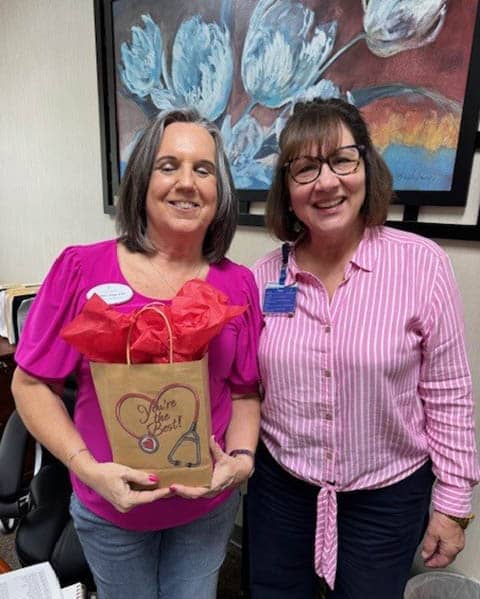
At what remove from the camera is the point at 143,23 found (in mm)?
1627

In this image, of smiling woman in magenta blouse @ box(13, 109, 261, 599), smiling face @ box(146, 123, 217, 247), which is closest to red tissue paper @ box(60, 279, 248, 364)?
smiling woman in magenta blouse @ box(13, 109, 261, 599)

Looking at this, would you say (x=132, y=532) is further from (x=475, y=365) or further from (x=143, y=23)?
(x=143, y=23)

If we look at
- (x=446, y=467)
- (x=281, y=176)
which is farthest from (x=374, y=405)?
(x=281, y=176)

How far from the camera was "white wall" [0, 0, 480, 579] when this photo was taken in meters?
1.91

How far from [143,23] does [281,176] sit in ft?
3.65

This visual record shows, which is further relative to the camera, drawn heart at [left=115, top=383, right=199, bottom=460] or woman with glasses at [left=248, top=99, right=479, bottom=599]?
woman with glasses at [left=248, top=99, right=479, bottom=599]

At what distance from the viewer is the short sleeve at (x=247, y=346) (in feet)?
A: 3.09

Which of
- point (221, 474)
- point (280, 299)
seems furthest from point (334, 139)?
point (221, 474)

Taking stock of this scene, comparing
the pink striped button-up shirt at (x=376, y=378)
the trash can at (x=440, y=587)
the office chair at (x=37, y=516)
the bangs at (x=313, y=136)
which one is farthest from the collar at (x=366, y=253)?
the trash can at (x=440, y=587)

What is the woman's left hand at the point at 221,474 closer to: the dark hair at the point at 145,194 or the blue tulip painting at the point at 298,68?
the dark hair at the point at 145,194

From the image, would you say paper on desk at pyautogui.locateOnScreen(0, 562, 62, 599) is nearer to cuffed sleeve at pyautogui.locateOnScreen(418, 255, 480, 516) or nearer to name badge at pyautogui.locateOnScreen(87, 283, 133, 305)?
name badge at pyautogui.locateOnScreen(87, 283, 133, 305)

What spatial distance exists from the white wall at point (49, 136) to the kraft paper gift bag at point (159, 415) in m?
0.94

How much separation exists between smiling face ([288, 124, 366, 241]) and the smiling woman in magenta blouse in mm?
167

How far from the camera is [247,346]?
3.12 feet
